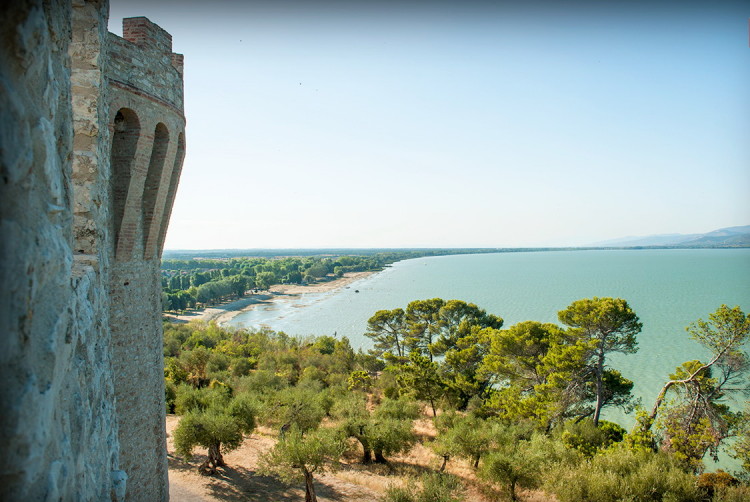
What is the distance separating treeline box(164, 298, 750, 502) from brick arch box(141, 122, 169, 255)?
828cm

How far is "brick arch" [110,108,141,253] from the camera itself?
625 centimetres

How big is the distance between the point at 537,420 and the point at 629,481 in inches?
196

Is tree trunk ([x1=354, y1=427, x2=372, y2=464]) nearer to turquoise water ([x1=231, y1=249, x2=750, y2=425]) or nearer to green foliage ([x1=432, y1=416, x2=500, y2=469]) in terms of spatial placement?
green foliage ([x1=432, y1=416, x2=500, y2=469])

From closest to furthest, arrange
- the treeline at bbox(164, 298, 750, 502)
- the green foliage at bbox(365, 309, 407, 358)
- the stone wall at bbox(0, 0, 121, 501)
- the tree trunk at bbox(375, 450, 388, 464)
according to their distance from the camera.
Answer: the stone wall at bbox(0, 0, 121, 501)
the treeline at bbox(164, 298, 750, 502)
the tree trunk at bbox(375, 450, 388, 464)
the green foliage at bbox(365, 309, 407, 358)

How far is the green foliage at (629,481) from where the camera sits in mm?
10953

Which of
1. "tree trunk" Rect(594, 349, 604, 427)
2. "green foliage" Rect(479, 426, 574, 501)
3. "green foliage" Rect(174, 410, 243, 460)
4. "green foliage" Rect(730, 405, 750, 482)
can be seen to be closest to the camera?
"green foliage" Rect(730, 405, 750, 482)

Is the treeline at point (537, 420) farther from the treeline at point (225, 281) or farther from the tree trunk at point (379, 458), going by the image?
the treeline at point (225, 281)

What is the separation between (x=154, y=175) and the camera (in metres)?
6.75

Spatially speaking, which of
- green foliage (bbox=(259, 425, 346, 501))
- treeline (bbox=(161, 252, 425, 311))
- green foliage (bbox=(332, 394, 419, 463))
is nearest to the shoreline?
treeline (bbox=(161, 252, 425, 311))

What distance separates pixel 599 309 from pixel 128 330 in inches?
587

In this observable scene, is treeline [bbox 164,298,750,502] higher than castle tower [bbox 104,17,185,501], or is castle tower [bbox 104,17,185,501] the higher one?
castle tower [bbox 104,17,185,501]

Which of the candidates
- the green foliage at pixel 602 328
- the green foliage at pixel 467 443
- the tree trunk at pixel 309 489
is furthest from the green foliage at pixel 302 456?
the green foliage at pixel 602 328

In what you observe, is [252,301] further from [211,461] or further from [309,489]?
[309,489]

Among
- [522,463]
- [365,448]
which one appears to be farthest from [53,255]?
[365,448]
